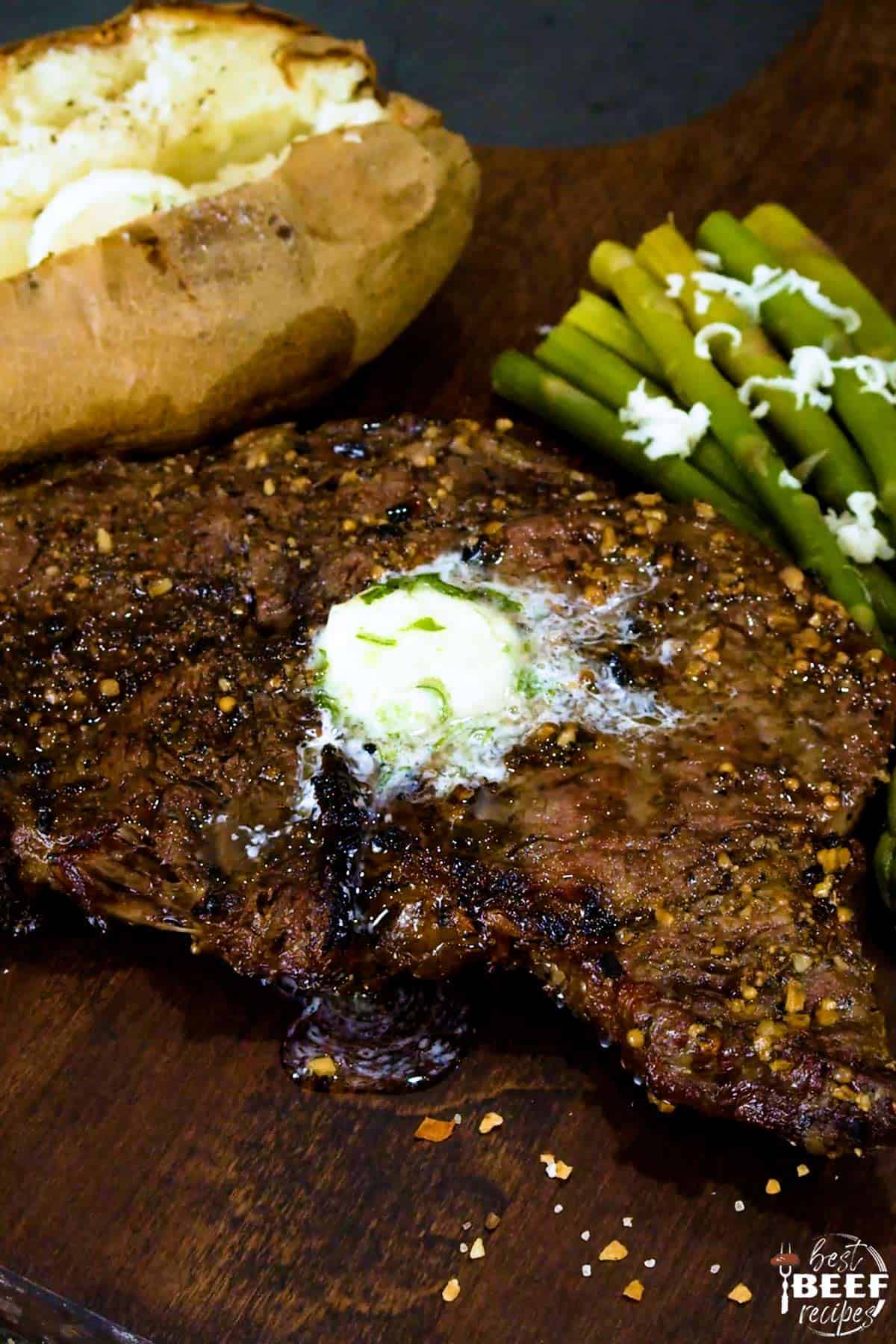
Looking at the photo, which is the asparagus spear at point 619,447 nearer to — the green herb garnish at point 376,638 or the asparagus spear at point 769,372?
the asparagus spear at point 769,372

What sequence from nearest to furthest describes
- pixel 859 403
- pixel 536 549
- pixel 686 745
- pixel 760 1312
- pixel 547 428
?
pixel 760 1312 → pixel 686 745 → pixel 536 549 → pixel 859 403 → pixel 547 428

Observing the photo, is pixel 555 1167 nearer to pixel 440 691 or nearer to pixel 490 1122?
pixel 490 1122

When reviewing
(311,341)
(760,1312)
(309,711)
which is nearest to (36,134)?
(311,341)

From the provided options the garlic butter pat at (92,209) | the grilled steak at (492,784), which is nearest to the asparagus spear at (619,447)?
the grilled steak at (492,784)

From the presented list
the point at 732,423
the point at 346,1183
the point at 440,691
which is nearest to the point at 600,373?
the point at 732,423

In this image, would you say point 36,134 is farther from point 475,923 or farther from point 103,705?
point 475,923

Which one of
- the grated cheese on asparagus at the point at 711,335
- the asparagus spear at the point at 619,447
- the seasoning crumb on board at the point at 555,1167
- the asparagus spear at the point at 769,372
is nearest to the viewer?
the seasoning crumb on board at the point at 555,1167
